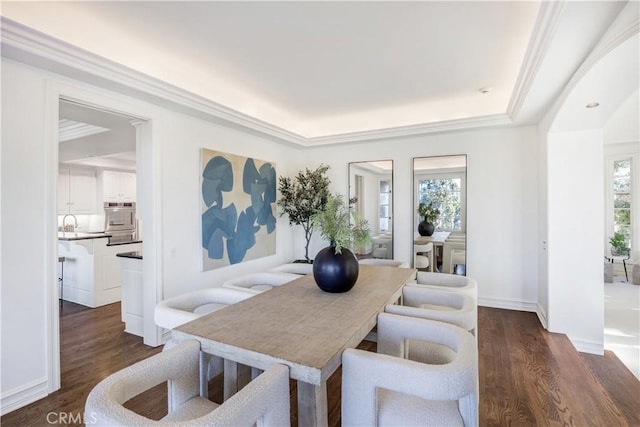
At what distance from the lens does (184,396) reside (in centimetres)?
136

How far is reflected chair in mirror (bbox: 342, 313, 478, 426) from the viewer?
45.9 inches

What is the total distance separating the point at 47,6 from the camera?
6.89ft

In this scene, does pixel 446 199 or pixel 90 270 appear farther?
pixel 446 199

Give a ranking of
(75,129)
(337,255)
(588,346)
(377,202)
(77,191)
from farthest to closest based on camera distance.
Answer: (77,191) → (377,202) → (75,129) → (588,346) → (337,255)

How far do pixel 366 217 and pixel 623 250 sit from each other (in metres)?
5.19

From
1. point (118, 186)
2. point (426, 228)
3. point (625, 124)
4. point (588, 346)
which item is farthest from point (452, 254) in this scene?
point (118, 186)

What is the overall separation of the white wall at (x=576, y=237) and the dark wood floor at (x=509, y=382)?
222mm

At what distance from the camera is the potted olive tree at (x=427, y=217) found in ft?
14.5

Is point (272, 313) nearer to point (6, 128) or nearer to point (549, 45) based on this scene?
point (6, 128)

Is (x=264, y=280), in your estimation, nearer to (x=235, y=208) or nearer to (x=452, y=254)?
(x=235, y=208)

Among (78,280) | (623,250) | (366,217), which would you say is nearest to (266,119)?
(366,217)

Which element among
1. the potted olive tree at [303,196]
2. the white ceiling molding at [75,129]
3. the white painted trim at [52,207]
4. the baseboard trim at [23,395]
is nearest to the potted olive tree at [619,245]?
the potted olive tree at [303,196]

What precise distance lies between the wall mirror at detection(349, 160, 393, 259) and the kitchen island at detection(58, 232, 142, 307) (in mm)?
3612

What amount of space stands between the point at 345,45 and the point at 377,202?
2.63m
